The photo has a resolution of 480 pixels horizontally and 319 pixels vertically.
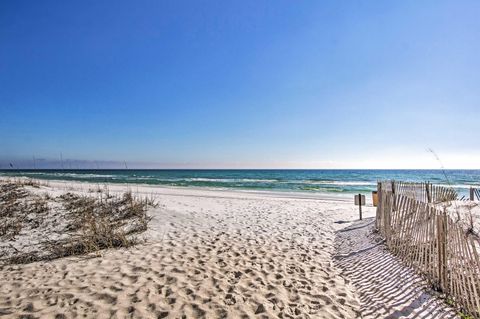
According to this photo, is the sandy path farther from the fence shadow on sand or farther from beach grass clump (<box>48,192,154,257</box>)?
beach grass clump (<box>48,192,154,257</box>)

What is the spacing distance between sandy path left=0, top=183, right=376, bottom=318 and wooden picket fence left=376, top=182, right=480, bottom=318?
4.61ft

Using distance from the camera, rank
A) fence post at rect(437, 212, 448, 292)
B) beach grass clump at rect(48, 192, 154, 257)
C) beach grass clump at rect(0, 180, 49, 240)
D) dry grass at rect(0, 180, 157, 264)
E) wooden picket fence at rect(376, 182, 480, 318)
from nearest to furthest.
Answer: wooden picket fence at rect(376, 182, 480, 318) → fence post at rect(437, 212, 448, 292) → dry grass at rect(0, 180, 157, 264) → beach grass clump at rect(48, 192, 154, 257) → beach grass clump at rect(0, 180, 49, 240)

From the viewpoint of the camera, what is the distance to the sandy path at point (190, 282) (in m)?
3.85

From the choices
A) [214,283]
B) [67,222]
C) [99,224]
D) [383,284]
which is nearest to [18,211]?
[67,222]

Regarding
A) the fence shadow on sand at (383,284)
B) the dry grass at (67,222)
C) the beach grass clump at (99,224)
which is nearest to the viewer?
the fence shadow on sand at (383,284)

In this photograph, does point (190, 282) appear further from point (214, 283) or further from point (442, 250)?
point (442, 250)

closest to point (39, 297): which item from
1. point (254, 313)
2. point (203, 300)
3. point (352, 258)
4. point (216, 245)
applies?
point (203, 300)

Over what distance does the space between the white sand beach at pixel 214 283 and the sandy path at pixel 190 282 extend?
0.02 metres

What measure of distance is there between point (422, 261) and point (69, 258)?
22.7ft

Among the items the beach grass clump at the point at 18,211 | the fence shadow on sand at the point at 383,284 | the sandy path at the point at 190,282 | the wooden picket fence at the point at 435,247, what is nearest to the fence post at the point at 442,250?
the wooden picket fence at the point at 435,247

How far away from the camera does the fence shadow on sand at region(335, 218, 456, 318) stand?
3953 mm

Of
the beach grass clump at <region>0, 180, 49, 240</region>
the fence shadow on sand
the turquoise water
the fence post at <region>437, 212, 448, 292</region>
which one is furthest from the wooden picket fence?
the beach grass clump at <region>0, 180, 49, 240</region>

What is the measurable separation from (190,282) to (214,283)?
41 centimetres

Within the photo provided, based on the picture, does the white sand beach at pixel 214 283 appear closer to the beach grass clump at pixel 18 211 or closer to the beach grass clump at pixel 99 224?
the beach grass clump at pixel 99 224
